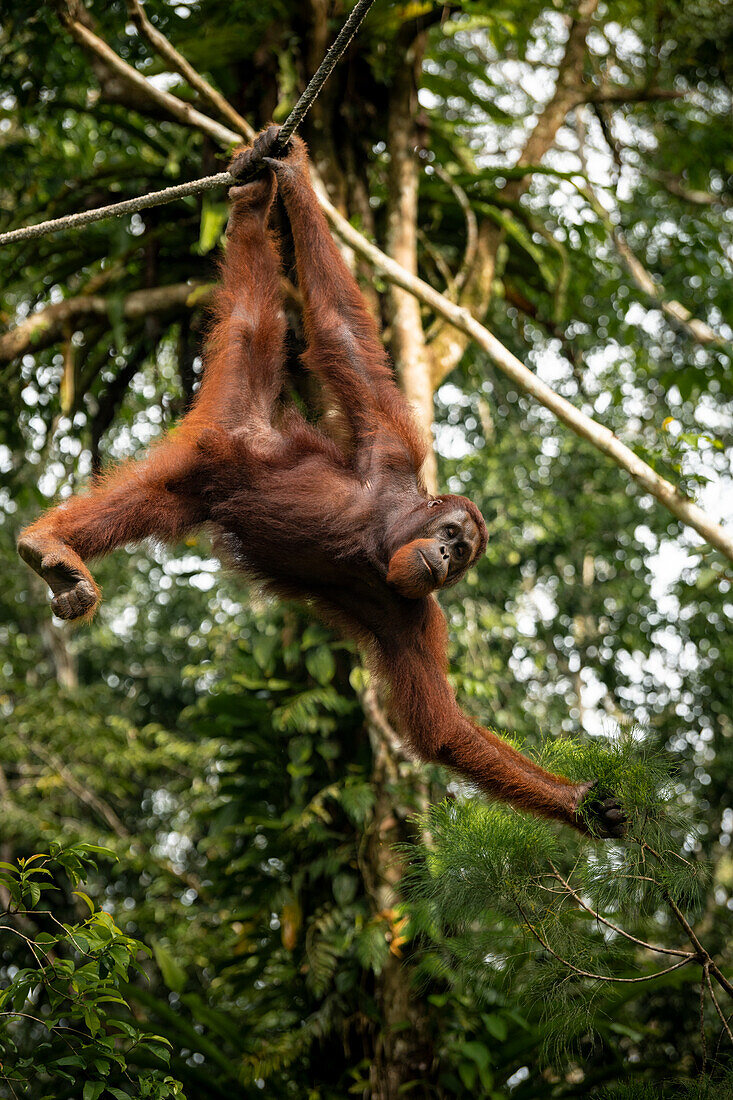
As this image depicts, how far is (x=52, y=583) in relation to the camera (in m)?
2.42

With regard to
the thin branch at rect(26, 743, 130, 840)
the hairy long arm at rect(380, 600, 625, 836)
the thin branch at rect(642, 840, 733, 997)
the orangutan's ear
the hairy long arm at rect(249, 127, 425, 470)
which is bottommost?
the thin branch at rect(26, 743, 130, 840)

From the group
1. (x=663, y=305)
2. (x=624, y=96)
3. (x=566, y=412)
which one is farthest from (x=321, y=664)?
(x=624, y=96)

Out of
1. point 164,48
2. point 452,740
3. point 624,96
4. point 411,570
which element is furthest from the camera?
point 624,96

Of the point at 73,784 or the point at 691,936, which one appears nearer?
the point at 691,936

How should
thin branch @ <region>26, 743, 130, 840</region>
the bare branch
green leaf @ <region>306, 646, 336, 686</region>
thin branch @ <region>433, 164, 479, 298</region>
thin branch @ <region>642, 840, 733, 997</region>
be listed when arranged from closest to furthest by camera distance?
1. thin branch @ <region>642, 840, 733, 997</region>
2. green leaf @ <region>306, 646, 336, 686</region>
3. thin branch @ <region>433, 164, 479, 298</region>
4. the bare branch
5. thin branch @ <region>26, 743, 130, 840</region>

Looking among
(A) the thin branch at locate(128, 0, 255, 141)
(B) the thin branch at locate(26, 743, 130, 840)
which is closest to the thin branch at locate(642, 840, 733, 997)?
(A) the thin branch at locate(128, 0, 255, 141)

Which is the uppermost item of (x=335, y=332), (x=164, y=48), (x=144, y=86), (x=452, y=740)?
(x=164, y=48)

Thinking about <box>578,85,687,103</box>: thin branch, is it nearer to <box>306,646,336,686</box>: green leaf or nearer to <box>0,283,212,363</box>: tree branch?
<box>0,283,212,363</box>: tree branch

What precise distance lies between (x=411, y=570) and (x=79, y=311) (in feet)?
9.79

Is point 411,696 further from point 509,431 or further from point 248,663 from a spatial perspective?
point 509,431

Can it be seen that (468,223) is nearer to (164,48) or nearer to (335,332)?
(164,48)

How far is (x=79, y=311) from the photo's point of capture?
474cm

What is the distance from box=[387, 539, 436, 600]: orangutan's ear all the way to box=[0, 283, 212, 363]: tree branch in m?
2.39

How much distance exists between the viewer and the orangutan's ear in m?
2.54
